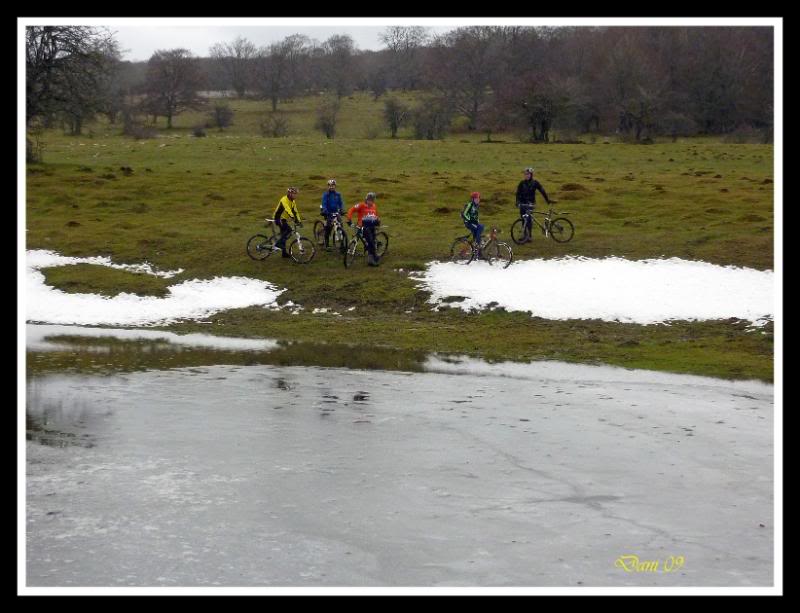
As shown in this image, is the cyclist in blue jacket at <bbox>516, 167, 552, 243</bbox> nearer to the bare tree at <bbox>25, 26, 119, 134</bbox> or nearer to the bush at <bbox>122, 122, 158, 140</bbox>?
the bare tree at <bbox>25, 26, 119, 134</bbox>

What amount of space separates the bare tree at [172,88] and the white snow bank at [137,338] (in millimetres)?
69896

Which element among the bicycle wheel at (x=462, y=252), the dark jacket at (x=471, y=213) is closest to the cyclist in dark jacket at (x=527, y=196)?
the dark jacket at (x=471, y=213)

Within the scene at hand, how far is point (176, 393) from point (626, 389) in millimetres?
8069

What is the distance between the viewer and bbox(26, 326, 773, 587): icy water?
937cm

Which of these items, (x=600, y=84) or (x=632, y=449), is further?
(x=600, y=84)

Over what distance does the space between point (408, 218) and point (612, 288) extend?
13010 mm

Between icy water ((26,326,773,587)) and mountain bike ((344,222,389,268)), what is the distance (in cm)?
966

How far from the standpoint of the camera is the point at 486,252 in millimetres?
27812

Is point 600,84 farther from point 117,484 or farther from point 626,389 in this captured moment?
point 117,484

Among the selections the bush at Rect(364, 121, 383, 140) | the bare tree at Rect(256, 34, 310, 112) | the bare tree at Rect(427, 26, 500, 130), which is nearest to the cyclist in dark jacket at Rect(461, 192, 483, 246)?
the bush at Rect(364, 121, 383, 140)

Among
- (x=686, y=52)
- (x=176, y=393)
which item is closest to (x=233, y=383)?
(x=176, y=393)

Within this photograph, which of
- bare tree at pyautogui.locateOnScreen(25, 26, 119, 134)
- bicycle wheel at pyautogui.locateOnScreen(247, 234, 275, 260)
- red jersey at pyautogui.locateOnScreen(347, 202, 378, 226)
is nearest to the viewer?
red jersey at pyautogui.locateOnScreen(347, 202, 378, 226)

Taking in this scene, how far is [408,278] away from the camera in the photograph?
2702 centimetres

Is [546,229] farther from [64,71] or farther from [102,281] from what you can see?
[64,71]
